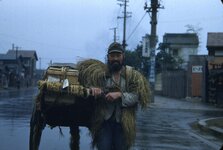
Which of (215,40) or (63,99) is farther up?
(215,40)

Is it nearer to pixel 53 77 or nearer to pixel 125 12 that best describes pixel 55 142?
pixel 53 77

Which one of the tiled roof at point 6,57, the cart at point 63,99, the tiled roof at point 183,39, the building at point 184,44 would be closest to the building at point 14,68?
the tiled roof at point 6,57

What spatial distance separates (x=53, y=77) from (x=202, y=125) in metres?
13.2

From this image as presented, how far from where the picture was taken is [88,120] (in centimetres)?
617

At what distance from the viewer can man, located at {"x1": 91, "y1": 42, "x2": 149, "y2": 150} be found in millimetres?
5824

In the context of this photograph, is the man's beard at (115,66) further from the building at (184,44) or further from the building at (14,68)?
the building at (184,44)

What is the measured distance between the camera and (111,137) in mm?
5906

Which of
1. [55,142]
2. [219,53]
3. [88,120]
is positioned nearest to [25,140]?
[55,142]

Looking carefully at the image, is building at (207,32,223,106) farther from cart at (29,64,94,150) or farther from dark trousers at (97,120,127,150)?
dark trousers at (97,120,127,150)

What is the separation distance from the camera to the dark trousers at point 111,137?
5.88 m

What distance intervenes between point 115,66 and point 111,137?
79cm

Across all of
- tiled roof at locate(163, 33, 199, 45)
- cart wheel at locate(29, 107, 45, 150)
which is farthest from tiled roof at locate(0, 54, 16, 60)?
cart wheel at locate(29, 107, 45, 150)

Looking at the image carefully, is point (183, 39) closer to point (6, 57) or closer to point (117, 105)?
point (6, 57)

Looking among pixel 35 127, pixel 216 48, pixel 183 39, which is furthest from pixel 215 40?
pixel 183 39
